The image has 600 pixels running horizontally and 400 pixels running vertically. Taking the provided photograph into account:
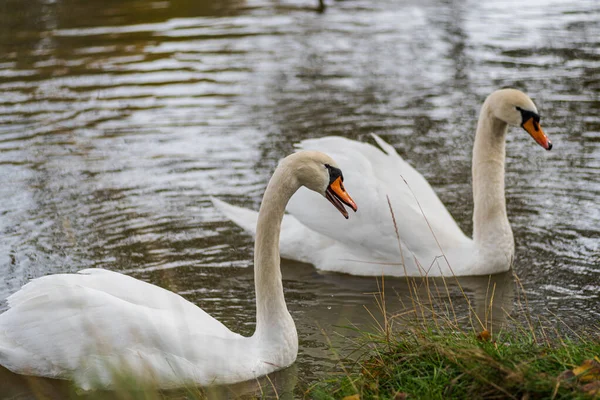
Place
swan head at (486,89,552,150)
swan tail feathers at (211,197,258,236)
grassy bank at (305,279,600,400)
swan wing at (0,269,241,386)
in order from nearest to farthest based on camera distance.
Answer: grassy bank at (305,279,600,400)
swan wing at (0,269,241,386)
swan head at (486,89,552,150)
swan tail feathers at (211,197,258,236)

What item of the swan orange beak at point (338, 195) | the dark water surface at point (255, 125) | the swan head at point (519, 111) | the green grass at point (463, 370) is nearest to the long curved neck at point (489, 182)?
the swan head at point (519, 111)

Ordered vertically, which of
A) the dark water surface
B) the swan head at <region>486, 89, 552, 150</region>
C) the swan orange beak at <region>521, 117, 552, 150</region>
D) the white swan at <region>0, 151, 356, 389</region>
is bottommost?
the dark water surface

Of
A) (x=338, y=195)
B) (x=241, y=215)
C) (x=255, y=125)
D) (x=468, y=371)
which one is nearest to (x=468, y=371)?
(x=468, y=371)

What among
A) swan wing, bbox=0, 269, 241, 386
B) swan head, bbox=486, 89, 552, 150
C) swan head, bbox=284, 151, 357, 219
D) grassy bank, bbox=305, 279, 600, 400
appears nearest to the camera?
grassy bank, bbox=305, 279, 600, 400

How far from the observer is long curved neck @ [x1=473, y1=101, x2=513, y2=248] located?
7.50 metres

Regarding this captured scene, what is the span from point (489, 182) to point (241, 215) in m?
2.06

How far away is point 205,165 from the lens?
994 centimetres

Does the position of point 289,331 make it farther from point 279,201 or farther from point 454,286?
point 454,286

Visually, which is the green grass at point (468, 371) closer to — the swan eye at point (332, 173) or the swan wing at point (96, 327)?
the swan wing at point (96, 327)

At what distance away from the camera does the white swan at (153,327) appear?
17.7ft

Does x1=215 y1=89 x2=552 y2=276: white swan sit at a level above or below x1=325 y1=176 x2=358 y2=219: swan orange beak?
below

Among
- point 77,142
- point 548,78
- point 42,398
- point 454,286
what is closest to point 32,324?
point 42,398

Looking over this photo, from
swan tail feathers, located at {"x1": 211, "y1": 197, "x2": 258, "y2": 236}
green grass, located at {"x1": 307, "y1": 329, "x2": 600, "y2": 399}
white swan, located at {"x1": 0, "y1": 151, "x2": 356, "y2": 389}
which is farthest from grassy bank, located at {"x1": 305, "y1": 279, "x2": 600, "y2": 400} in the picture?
swan tail feathers, located at {"x1": 211, "y1": 197, "x2": 258, "y2": 236}

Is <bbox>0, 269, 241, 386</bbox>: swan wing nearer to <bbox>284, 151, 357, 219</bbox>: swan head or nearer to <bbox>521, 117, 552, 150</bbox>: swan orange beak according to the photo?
<bbox>284, 151, 357, 219</bbox>: swan head
